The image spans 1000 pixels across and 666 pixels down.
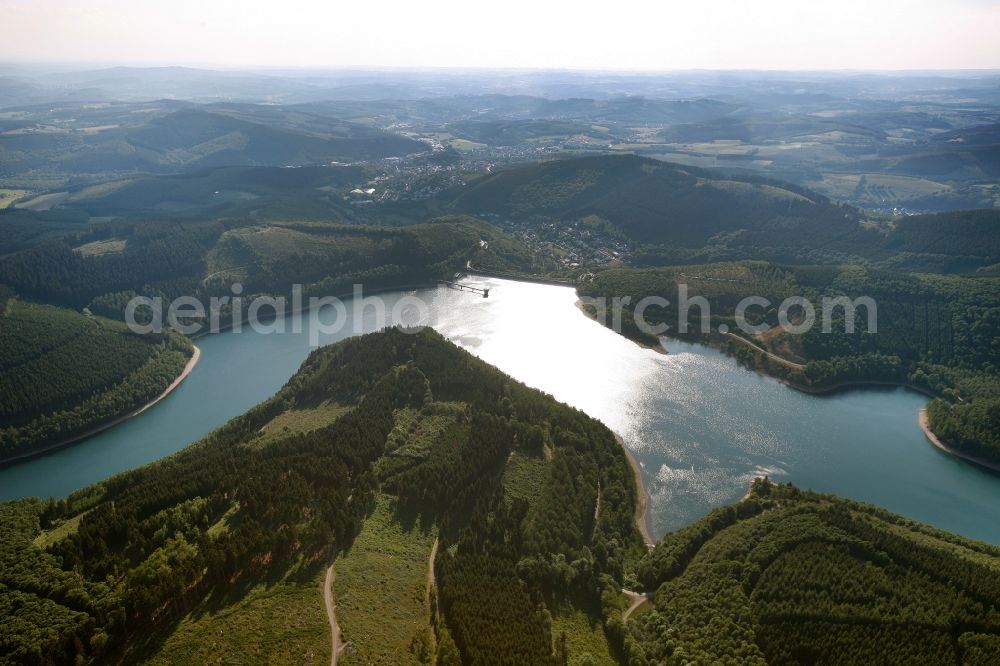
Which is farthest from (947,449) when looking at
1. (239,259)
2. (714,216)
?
(239,259)

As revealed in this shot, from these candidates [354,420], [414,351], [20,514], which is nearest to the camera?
[20,514]

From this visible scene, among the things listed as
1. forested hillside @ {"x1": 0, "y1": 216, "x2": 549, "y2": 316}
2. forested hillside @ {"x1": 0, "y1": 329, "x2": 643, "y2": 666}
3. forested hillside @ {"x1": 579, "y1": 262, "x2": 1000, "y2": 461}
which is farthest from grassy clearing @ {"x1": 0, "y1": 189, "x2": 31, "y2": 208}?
forested hillside @ {"x1": 579, "y1": 262, "x2": 1000, "y2": 461}

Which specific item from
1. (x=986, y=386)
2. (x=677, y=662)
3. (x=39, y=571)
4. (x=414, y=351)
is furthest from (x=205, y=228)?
(x=986, y=386)

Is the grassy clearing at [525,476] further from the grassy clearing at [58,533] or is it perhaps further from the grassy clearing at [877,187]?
the grassy clearing at [877,187]

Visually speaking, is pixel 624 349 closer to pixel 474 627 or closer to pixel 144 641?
pixel 474 627

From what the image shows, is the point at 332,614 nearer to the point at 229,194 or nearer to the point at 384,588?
the point at 384,588

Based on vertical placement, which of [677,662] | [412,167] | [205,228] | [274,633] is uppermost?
A: [412,167]
